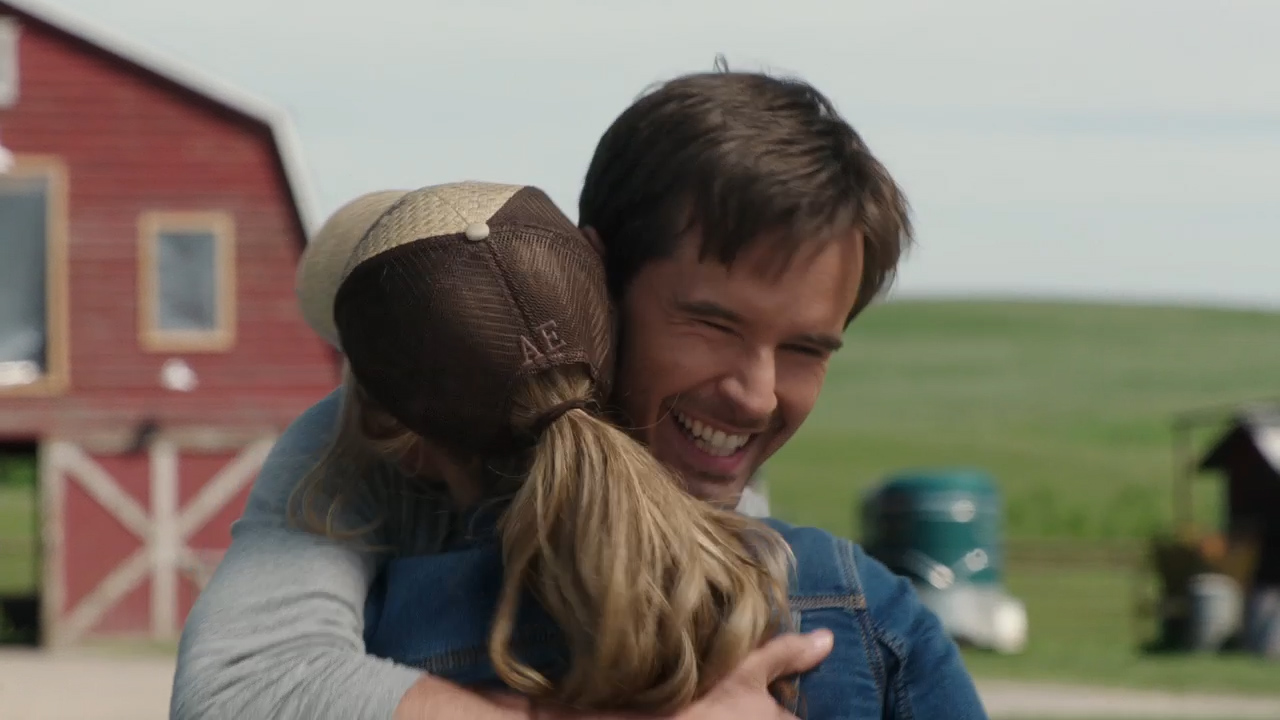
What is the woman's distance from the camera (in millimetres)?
1940

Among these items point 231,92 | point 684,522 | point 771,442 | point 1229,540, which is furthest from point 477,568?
point 1229,540

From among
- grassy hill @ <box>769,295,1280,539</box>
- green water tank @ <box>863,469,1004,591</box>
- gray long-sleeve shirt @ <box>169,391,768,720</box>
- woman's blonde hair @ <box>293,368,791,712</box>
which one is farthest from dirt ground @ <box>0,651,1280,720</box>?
grassy hill @ <box>769,295,1280,539</box>

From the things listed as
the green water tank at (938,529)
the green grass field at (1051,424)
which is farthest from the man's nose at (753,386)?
the green water tank at (938,529)

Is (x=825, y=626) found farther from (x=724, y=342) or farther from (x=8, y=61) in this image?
(x=8, y=61)

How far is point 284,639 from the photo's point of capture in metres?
2.06

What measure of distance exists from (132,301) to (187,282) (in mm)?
607

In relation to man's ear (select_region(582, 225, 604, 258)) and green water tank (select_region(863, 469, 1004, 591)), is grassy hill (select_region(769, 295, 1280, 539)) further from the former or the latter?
man's ear (select_region(582, 225, 604, 258))

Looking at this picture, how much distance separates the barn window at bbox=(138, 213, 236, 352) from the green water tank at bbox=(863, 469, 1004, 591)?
7039mm

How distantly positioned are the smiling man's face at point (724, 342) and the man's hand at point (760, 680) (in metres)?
0.28

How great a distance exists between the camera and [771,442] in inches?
91.9

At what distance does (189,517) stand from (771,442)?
18093mm

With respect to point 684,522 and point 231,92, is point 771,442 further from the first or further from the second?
point 231,92

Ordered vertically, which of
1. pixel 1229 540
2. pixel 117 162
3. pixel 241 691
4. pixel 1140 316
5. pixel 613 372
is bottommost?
pixel 1140 316

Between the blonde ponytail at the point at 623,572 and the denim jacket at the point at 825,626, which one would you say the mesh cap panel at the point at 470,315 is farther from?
the denim jacket at the point at 825,626
